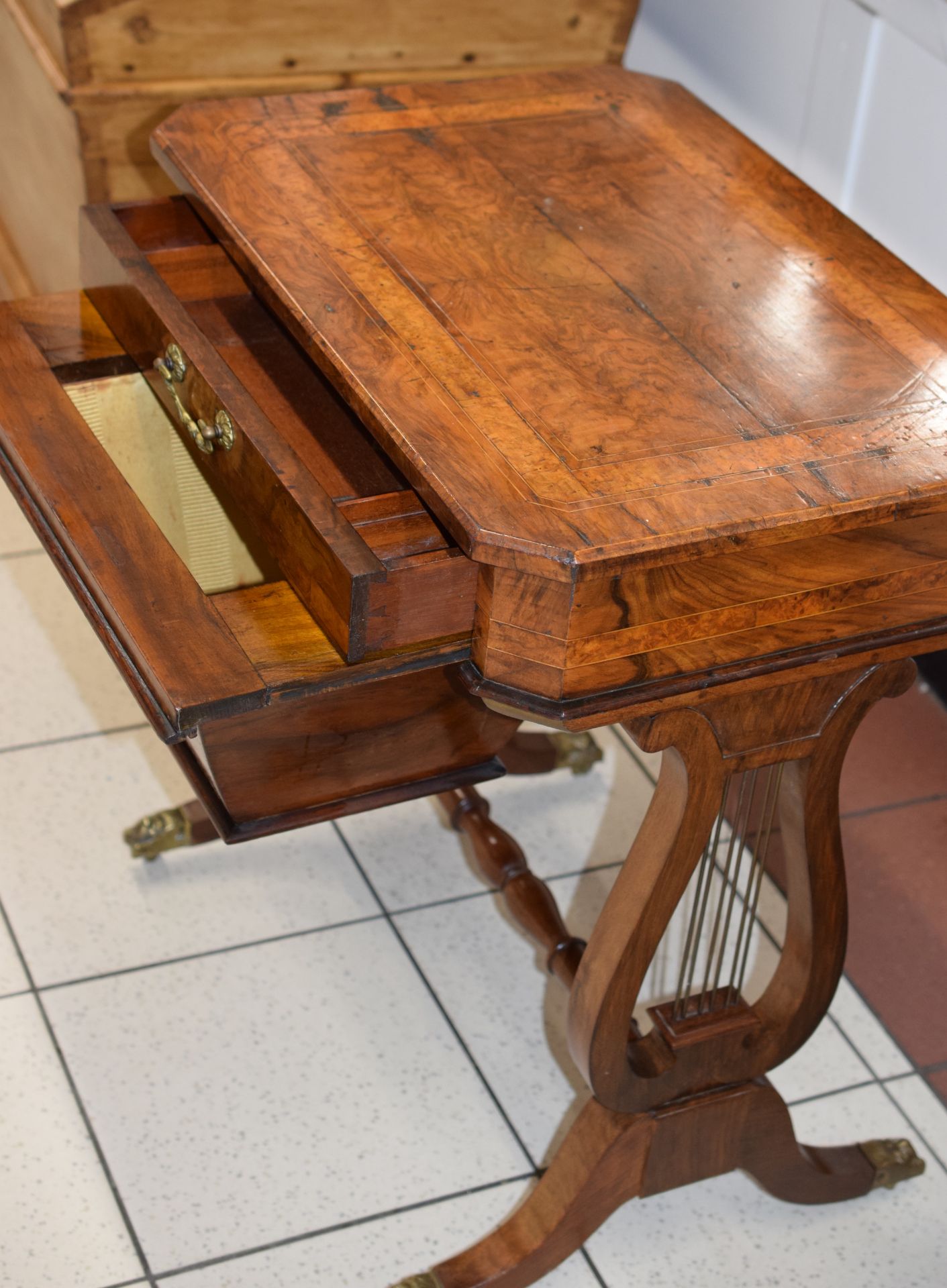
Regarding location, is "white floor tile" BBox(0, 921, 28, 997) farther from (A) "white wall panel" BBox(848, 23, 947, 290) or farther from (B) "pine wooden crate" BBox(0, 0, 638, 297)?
(A) "white wall panel" BBox(848, 23, 947, 290)

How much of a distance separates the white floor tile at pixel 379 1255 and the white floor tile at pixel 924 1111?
0.54 metres

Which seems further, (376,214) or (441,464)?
(376,214)

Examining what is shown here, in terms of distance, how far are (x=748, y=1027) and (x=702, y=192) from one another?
0.97 metres

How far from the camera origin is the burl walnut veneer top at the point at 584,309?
1.29 m

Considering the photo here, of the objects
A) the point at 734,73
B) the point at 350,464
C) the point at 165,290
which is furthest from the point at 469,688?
the point at 734,73

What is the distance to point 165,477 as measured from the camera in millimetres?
1819

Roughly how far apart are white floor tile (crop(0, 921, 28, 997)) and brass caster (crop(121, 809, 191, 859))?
0.23 m

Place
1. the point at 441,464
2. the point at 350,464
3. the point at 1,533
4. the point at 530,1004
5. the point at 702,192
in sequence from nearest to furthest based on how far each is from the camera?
the point at 441,464 → the point at 350,464 → the point at 702,192 → the point at 530,1004 → the point at 1,533

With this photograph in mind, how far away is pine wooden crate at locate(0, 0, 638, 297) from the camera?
2539 mm

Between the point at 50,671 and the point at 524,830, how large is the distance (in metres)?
0.88

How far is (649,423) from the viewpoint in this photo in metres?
1.37

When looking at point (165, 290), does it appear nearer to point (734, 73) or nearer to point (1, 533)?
point (734, 73)

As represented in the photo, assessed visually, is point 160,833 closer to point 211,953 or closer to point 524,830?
point 211,953

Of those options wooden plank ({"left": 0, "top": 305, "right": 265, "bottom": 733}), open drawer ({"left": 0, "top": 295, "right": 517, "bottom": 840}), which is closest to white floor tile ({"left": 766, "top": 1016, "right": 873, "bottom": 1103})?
open drawer ({"left": 0, "top": 295, "right": 517, "bottom": 840})
